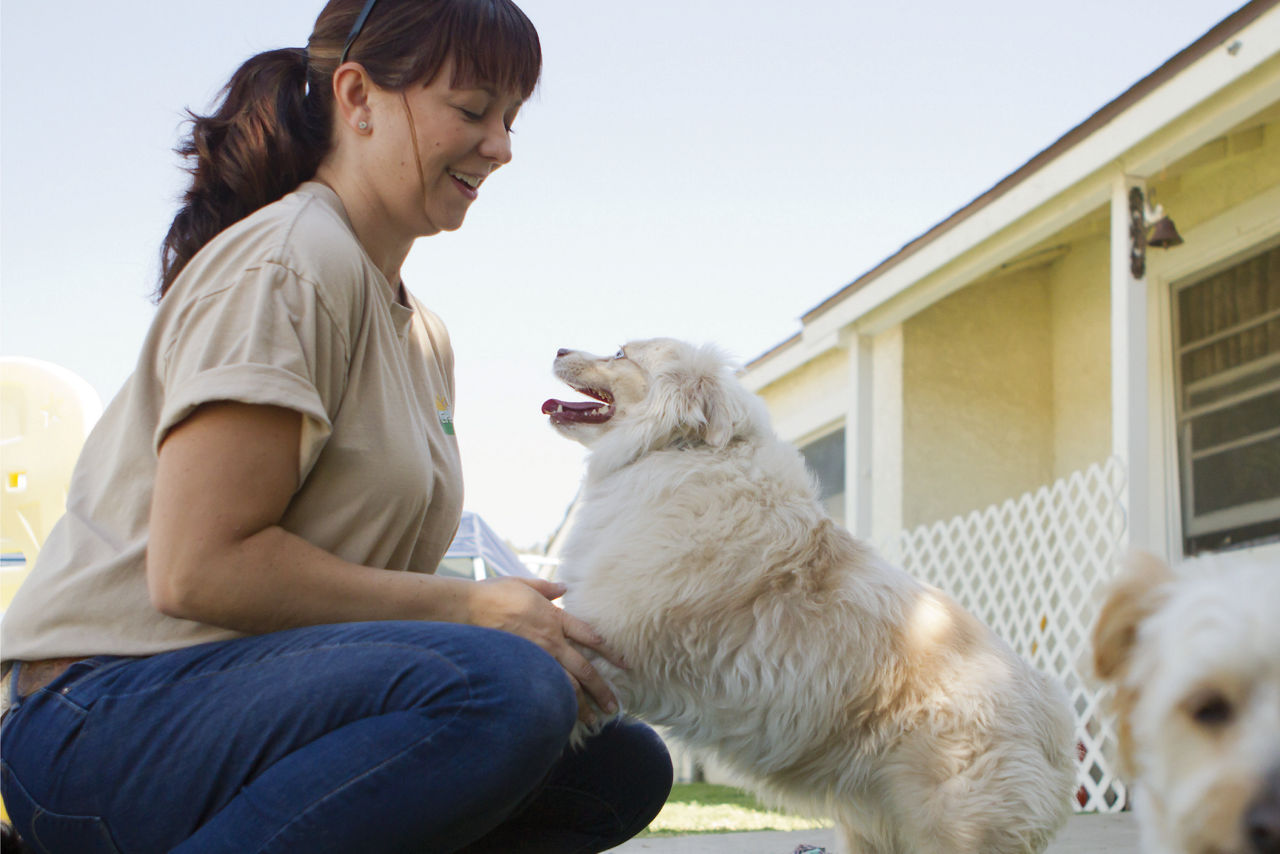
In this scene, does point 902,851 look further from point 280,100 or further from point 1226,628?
point 280,100

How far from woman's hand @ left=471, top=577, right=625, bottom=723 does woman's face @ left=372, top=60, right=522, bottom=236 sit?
809 mm

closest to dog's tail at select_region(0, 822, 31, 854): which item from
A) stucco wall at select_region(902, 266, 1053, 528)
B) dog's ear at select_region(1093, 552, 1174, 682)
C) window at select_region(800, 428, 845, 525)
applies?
dog's ear at select_region(1093, 552, 1174, 682)

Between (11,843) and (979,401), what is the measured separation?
749 centimetres

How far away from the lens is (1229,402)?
6.44 meters

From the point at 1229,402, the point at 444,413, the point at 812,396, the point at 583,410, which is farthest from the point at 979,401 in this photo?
the point at 444,413

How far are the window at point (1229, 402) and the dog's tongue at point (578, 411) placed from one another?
4.56 meters

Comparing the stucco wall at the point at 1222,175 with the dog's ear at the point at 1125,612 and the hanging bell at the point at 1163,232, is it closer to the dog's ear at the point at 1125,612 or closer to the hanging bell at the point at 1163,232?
the hanging bell at the point at 1163,232

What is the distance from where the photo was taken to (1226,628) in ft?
5.13

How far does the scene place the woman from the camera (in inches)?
69.6

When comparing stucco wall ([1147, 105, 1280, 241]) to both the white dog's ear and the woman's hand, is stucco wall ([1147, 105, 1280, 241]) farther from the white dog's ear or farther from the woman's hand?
the woman's hand

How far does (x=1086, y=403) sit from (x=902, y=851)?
587cm

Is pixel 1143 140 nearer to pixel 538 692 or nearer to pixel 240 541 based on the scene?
pixel 538 692

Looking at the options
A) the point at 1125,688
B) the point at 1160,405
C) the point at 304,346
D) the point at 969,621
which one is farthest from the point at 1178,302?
the point at 304,346

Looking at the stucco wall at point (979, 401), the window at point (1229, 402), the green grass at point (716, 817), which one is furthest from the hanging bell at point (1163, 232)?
the green grass at point (716, 817)
